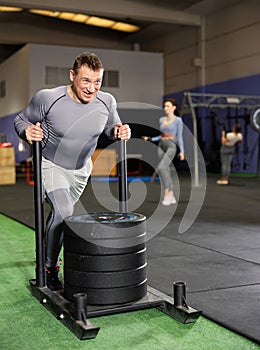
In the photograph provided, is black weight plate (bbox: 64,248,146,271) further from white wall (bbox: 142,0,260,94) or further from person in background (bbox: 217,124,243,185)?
white wall (bbox: 142,0,260,94)

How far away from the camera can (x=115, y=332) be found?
2.20m

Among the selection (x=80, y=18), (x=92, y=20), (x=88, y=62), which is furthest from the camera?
(x=92, y=20)

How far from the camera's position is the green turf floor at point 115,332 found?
80.5 inches

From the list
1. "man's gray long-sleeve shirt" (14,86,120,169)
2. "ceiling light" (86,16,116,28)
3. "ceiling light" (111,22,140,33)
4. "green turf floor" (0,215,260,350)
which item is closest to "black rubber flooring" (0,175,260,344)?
"green turf floor" (0,215,260,350)

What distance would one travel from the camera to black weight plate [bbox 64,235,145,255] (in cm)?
233

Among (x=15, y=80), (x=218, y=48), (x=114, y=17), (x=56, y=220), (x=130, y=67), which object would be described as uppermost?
(x=114, y=17)

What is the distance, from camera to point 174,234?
4.66m

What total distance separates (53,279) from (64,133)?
0.82 m

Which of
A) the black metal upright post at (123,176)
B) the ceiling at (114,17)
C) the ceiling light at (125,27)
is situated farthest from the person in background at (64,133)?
the ceiling light at (125,27)

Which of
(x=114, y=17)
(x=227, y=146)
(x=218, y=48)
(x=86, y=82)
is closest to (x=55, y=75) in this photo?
(x=114, y=17)

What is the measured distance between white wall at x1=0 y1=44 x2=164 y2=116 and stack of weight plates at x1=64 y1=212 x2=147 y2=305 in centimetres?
1575

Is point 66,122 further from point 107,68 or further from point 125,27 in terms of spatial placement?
point 125,27

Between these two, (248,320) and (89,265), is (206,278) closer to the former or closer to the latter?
(248,320)

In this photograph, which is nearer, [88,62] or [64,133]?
[88,62]
